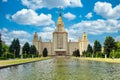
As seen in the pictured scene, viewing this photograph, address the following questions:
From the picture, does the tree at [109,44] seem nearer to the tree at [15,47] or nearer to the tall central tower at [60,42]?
the tree at [15,47]

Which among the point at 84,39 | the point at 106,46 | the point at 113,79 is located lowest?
the point at 113,79

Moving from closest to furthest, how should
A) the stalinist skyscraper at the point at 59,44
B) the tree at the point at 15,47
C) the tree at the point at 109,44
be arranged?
the tree at the point at 109,44
the tree at the point at 15,47
the stalinist skyscraper at the point at 59,44

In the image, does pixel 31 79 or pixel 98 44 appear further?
pixel 98 44

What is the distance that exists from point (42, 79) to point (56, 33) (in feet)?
597

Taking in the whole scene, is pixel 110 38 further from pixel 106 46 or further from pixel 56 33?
pixel 56 33

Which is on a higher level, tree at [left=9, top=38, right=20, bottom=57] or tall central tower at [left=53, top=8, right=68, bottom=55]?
tall central tower at [left=53, top=8, right=68, bottom=55]

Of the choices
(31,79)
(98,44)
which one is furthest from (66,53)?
(31,79)

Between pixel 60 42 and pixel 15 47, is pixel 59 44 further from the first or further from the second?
pixel 15 47

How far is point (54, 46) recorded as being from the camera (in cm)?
19112

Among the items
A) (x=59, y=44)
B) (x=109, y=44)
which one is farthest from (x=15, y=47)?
(x=59, y=44)

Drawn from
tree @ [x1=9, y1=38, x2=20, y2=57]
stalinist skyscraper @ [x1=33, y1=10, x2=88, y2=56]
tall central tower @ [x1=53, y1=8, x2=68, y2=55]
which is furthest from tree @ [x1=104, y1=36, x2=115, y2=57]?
tall central tower @ [x1=53, y1=8, x2=68, y2=55]

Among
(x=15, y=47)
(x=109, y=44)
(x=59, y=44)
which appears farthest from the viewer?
→ (x=59, y=44)

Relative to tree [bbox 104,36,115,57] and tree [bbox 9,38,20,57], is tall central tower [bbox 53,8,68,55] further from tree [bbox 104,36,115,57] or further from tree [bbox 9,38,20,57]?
tree [bbox 104,36,115,57]

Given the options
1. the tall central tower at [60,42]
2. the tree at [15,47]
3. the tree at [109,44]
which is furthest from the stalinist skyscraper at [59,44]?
the tree at [109,44]
